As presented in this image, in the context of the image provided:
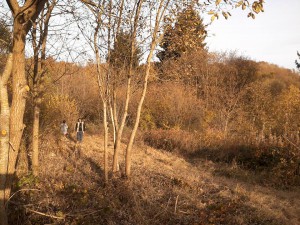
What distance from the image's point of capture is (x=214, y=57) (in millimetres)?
28688

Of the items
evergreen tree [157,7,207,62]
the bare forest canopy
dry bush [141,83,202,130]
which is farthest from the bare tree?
dry bush [141,83,202,130]

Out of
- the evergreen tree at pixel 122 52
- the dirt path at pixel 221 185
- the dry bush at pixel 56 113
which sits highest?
the evergreen tree at pixel 122 52

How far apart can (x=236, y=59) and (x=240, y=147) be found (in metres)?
19.9

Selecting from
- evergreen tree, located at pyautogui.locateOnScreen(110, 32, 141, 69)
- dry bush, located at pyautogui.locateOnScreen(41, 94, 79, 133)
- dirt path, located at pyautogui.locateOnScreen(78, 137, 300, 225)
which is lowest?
dirt path, located at pyautogui.locateOnScreen(78, 137, 300, 225)

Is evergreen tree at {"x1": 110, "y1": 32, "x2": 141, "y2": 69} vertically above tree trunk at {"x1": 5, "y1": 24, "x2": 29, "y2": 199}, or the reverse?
evergreen tree at {"x1": 110, "y1": 32, "x2": 141, "y2": 69}

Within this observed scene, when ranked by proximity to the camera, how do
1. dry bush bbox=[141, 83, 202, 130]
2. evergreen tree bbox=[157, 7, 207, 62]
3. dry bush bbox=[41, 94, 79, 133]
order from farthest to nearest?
dry bush bbox=[141, 83, 202, 130] → dry bush bbox=[41, 94, 79, 133] → evergreen tree bbox=[157, 7, 207, 62]

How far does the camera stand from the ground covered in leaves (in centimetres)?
692

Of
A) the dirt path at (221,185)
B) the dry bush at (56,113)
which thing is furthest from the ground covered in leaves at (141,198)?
the dry bush at (56,113)

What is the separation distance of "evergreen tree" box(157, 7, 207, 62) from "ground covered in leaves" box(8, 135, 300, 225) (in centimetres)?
414

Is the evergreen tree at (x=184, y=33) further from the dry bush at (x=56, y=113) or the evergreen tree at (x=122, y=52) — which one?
the dry bush at (x=56, y=113)

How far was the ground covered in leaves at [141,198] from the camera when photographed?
22.7 ft

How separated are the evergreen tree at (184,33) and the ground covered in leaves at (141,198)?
13.6ft

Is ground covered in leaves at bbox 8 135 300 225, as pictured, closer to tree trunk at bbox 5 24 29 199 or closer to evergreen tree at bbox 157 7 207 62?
tree trunk at bbox 5 24 29 199

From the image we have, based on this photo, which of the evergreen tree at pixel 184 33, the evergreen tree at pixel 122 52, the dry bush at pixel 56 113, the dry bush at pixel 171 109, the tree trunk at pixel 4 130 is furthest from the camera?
the dry bush at pixel 171 109
